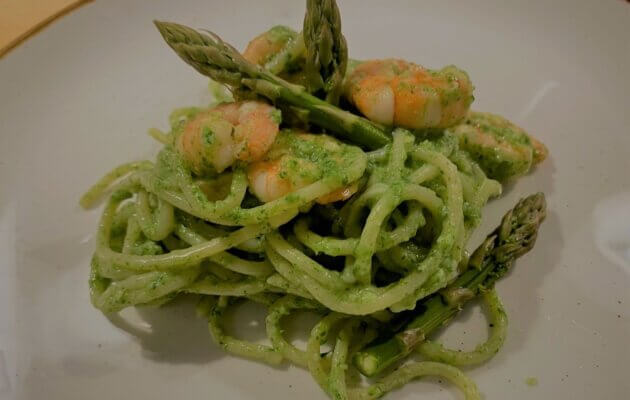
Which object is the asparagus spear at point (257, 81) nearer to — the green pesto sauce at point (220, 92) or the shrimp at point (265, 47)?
the shrimp at point (265, 47)

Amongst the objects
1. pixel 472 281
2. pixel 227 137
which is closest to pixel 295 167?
pixel 227 137

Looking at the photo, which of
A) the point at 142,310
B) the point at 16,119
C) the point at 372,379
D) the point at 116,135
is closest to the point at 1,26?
the point at 16,119

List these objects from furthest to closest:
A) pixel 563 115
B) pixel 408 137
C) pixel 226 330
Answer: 1. pixel 563 115
2. pixel 226 330
3. pixel 408 137

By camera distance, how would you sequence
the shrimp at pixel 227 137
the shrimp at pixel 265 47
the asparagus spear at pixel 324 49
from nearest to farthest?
the shrimp at pixel 227 137
the asparagus spear at pixel 324 49
the shrimp at pixel 265 47

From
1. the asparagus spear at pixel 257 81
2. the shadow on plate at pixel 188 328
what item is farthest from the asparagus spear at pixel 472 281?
the asparagus spear at pixel 257 81

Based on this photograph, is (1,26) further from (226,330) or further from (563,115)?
(563,115)
